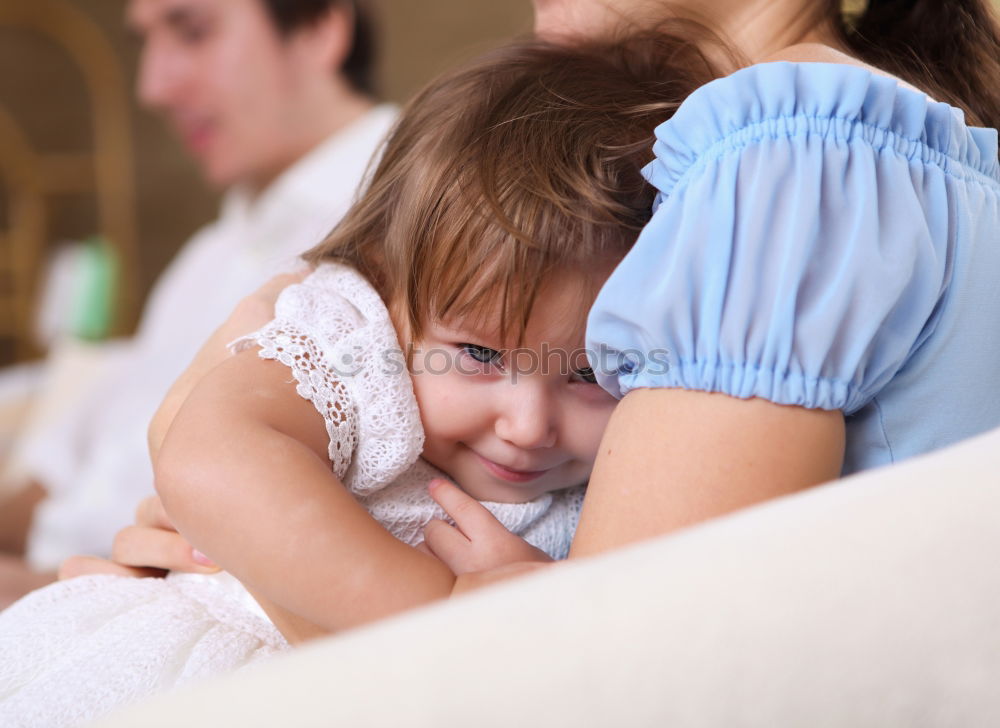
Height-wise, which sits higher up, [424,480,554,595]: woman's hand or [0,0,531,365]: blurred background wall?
[424,480,554,595]: woman's hand

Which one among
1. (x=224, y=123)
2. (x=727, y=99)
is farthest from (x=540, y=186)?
(x=224, y=123)

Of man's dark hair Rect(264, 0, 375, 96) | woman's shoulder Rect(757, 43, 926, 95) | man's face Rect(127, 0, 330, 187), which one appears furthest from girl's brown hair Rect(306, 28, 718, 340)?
man's dark hair Rect(264, 0, 375, 96)

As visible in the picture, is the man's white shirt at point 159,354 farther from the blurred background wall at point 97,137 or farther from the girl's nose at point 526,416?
the blurred background wall at point 97,137

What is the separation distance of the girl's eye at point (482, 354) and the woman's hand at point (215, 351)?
0.21 m

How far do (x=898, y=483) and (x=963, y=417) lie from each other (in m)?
0.20

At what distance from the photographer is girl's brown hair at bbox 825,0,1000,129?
86cm

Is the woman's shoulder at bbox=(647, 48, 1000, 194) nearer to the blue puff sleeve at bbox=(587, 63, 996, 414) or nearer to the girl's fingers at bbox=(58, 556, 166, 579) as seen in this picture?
the blue puff sleeve at bbox=(587, 63, 996, 414)

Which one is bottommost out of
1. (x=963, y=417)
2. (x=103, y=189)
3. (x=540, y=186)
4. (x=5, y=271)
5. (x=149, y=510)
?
(x=5, y=271)

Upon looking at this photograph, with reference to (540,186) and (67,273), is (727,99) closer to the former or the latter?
(540,186)

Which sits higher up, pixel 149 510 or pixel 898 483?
pixel 898 483

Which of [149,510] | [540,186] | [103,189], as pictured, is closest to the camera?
[540,186]

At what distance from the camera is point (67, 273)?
343 centimetres

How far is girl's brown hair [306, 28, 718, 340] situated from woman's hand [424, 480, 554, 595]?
15 centimetres

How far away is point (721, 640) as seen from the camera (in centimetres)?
42
